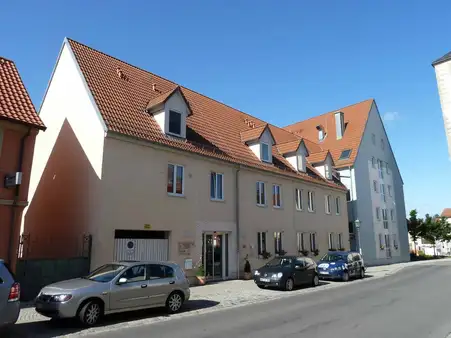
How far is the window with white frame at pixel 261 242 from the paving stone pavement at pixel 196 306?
11.1ft

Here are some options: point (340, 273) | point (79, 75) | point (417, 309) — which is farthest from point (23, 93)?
point (340, 273)

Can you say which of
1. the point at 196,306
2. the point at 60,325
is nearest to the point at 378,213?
the point at 196,306

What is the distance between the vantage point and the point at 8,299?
7688 millimetres

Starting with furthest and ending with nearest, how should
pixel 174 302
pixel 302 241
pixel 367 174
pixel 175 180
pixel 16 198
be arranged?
pixel 367 174 → pixel 302 241 → pixel 175 180 → pixel 16 198 → pixel 174 302

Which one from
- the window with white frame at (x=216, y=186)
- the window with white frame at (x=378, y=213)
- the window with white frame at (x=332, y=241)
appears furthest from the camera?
the window with white frame at (x=378, y=213)

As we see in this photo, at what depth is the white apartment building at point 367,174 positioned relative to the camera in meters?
34.7

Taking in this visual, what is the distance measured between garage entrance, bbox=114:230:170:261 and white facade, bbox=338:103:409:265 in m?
22.8

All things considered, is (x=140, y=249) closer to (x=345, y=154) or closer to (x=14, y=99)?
(x=14, y=99)

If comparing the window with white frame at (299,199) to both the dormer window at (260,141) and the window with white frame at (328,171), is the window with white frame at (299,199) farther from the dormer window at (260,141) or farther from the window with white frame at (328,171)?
the window with white frame at (328,171)

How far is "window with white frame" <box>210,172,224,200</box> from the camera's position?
1928cm

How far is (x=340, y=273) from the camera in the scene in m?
20.1

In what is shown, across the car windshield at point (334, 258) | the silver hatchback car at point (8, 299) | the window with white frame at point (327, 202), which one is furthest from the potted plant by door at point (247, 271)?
the silver hatchback car at point (8, 299)

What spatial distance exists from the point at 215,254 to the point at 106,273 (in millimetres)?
9454

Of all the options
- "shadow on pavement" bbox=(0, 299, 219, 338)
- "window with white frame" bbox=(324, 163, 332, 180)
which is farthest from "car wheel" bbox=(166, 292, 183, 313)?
"window with white frame" bbox=(324, 163, 332, 180)
